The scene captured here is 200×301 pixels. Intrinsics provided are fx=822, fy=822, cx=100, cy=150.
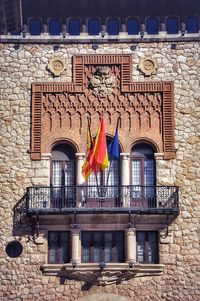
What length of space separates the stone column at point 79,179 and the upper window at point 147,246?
8.56 ft

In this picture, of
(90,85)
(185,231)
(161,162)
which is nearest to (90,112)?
(90,85)

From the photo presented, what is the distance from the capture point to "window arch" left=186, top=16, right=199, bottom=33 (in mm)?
34091

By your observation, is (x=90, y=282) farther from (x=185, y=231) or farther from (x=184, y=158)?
(x=184, y=158)

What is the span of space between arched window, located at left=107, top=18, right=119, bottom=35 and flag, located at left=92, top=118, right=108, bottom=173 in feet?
15.7

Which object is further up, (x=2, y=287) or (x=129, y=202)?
(x=129, y=202)

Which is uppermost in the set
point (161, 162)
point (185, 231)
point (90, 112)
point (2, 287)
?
point (90, 112)

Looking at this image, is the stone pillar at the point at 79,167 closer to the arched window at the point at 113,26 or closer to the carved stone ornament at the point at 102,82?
the carved stone ornament at the point at 102,82

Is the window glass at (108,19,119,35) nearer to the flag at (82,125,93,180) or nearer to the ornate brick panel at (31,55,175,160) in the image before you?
the ornate brick panel at (31,55,175,160)

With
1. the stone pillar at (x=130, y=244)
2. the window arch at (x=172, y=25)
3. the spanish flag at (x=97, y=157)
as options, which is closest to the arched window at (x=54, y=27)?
the window arch at (x=172, y=25)

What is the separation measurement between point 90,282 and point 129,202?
3449 mm

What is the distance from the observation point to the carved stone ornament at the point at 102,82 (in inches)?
1320

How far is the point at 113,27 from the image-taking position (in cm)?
3422

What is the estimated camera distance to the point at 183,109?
109 ft

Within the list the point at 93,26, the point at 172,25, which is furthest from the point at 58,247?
the point at 172,25
